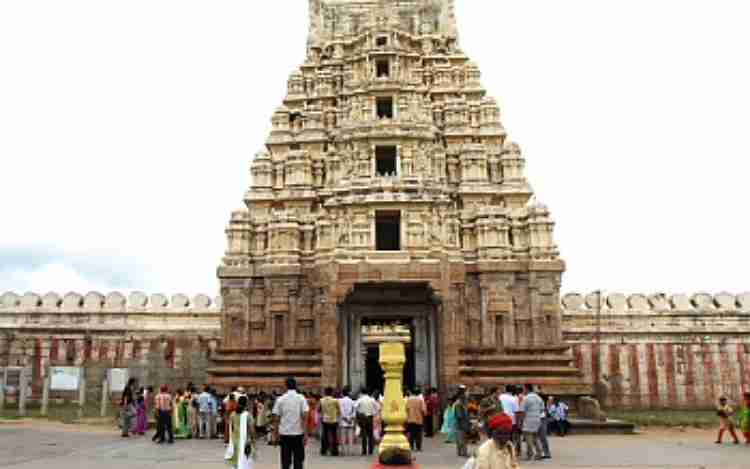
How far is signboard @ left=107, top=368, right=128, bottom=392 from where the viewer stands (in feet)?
Result: 78.3

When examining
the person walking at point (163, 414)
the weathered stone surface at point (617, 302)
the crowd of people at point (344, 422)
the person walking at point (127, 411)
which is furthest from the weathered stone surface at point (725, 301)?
the person walking at point (127, 411)

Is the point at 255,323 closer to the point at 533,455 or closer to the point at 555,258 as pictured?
the point at 555,258

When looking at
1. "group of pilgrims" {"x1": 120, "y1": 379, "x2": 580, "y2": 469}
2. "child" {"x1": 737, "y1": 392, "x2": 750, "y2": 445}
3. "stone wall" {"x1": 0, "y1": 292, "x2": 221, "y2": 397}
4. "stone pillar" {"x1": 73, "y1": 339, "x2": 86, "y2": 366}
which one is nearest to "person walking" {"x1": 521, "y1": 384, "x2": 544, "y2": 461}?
"group of pilgrims" {"x1": 120, "y1": 379, "x2": 580, "y2": 469}

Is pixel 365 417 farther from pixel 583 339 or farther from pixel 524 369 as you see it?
pixel 583 339

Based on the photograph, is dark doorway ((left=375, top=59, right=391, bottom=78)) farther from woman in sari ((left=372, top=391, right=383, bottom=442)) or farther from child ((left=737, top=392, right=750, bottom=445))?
child ((left=737, top=392, right=750, bottom=445))

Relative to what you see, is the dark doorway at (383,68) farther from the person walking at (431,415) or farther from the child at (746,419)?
the child at (746,419)

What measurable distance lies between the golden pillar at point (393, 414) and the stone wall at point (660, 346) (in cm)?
2059

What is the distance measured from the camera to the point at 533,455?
14367mm

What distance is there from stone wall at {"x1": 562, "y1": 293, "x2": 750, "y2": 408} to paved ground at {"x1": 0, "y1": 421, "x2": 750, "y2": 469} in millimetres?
8506

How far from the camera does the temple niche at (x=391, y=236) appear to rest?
21.8 meters

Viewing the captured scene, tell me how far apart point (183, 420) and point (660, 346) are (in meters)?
19.3

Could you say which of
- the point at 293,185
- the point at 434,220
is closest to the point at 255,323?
the point at 293,185

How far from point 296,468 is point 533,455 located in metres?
6.25

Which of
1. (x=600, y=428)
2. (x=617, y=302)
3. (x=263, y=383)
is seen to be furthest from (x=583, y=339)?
(x=263, y=383)
